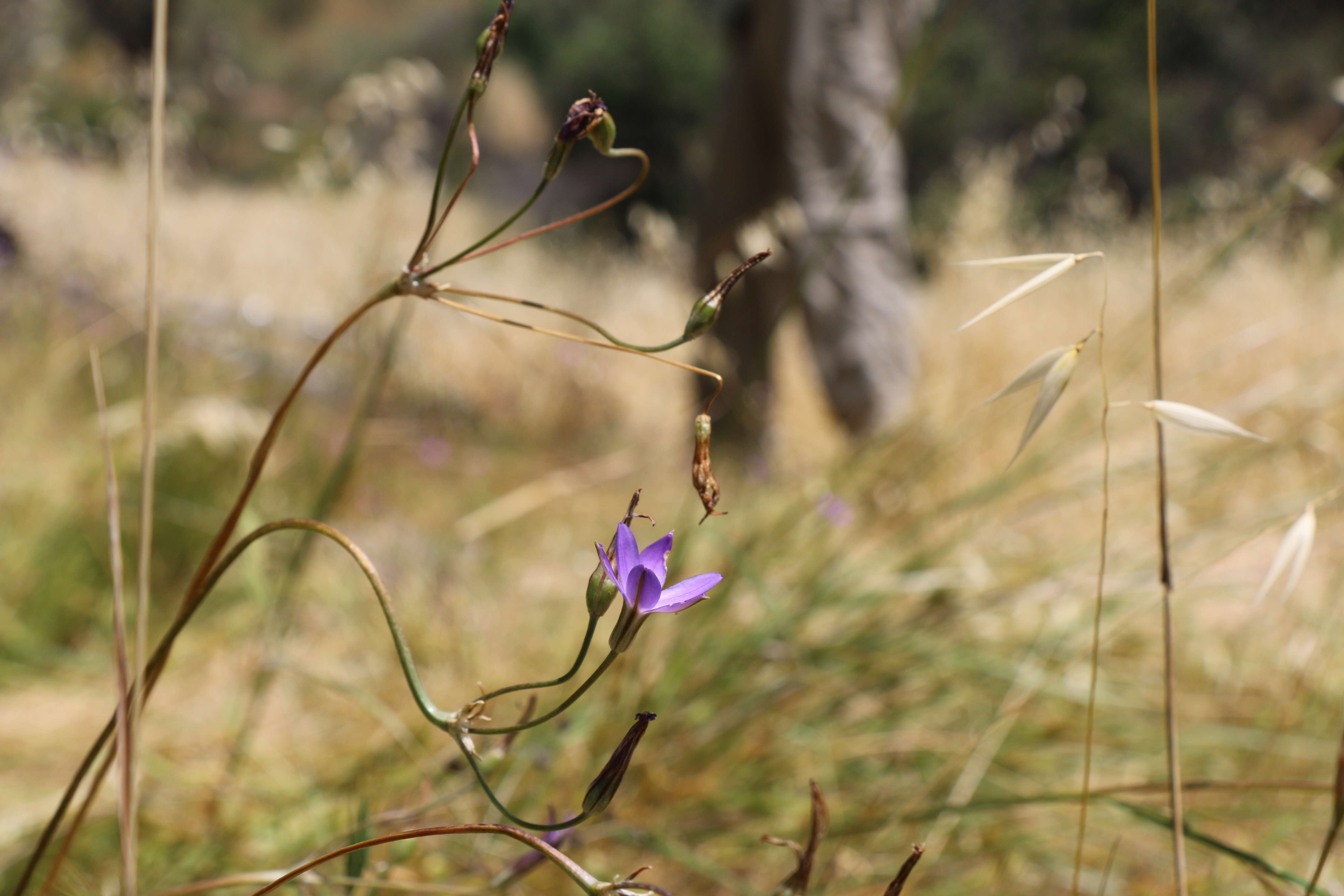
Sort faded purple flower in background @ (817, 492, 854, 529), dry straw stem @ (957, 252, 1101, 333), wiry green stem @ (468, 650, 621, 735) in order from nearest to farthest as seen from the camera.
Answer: wiry green stem @ (468, 650, 621, 735), dry straw stem @ (957, 252, 1101, 333), faded purple flower in background @ (817, 492, 854, 529)

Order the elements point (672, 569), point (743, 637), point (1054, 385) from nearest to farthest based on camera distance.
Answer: point (1054, 385)
point (672, 569)
point (743, 637)

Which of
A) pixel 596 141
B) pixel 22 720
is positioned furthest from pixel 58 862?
pixel 22 720

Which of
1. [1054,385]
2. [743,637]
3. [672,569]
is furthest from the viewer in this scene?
[743,637]

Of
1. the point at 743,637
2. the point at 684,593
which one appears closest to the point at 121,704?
the point at 684,593

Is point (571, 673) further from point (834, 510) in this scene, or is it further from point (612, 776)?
point (834, 510)

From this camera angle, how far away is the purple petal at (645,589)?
20 centimetres

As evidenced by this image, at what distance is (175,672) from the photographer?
1101mm

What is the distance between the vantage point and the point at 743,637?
2.43 ft

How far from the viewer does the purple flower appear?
0.20 m

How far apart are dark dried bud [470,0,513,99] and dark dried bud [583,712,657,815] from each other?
19 cm

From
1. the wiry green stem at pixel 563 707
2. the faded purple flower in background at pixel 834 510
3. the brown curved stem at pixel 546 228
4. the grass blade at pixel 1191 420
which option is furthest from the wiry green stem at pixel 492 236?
the faded purple flower in background at pixel 834 510

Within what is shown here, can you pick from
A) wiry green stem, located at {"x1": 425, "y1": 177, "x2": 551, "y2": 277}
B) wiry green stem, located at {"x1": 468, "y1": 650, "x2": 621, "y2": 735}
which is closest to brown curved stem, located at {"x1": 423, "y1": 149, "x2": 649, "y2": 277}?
wiry green stem, located at {"x1": 425, "y1": 177, "x2": 551, "y2": 277}

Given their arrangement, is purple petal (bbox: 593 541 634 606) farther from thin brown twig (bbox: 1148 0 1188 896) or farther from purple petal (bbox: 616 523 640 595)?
thin brown twig (bbox: 1148 0 1188 896)

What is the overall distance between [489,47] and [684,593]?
0.59 feet
